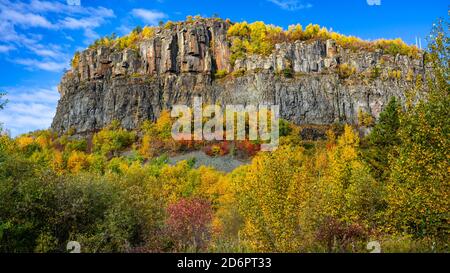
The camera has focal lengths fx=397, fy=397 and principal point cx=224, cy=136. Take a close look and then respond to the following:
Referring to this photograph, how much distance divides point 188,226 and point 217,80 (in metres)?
135

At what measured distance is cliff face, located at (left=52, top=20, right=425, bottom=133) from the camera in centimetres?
14350

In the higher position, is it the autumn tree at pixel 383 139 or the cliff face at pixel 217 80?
the cliff face at pixel 217 80

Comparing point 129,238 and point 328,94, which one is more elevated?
point 328,94

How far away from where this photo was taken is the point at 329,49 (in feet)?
522

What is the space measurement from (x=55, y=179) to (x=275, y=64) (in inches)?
5393

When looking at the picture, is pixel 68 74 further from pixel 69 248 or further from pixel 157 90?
pixel 69 248

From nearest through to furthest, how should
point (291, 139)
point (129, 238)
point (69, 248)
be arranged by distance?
point (69, 248) → point (129, 238) → point (291, 139)

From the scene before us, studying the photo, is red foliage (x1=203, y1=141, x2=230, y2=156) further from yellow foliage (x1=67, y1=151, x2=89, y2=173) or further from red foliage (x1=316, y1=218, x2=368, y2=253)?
red foliage (x1=316, y1=218, x2=368, y2=253)

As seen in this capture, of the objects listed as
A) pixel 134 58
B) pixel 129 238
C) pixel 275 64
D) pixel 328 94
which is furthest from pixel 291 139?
pixel 129 238

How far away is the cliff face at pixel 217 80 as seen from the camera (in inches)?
5650
